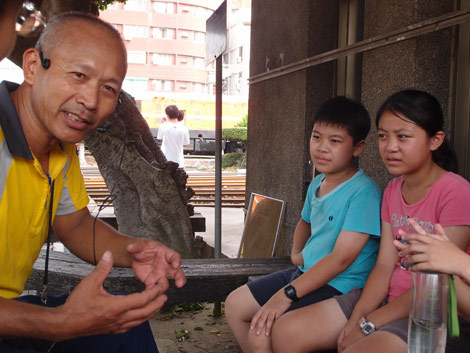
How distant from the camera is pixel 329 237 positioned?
274 cm

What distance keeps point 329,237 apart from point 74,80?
1.57 meters

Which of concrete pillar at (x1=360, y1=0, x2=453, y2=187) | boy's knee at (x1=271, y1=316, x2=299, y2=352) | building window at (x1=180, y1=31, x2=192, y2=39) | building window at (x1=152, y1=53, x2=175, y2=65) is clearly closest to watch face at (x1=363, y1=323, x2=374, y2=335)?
boy's knee at (x1=271, y1=316, x2=299, y2=352)

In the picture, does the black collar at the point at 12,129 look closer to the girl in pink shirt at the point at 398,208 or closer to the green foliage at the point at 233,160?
the girl in pink shirt at the point at 398,208

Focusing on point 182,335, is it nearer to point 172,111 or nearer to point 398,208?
point 398,208

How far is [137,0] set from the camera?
55.8 m

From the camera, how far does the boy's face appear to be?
278 cm

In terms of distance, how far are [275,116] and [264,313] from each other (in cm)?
313

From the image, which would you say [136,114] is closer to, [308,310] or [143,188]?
[143,188]

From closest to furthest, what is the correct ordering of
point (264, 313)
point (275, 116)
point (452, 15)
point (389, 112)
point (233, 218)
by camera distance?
point (389, 112) < point (264, 313) < point (452, 15) < point (275, 116) < point (233, 218)

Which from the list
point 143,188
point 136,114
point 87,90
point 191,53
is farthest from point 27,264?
point 191,53

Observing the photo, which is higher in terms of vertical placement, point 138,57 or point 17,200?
point 138,57

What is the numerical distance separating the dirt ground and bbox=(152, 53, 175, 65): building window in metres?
50.9

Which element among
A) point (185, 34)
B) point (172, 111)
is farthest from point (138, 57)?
point (172, 111)

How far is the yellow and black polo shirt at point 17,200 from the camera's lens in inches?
75.9
